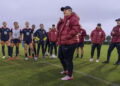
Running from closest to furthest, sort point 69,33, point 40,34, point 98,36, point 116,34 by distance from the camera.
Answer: point 69,33 < point 116,34 < point 98,36 < point 40,34

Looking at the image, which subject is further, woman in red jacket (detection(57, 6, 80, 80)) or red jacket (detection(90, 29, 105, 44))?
red jacket (detection(90, 29, 105, 44))

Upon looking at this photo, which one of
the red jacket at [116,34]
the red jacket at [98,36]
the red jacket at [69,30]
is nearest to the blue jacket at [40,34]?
the red jacket at [98,36]

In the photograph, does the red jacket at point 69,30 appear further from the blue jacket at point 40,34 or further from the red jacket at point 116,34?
the blue jacket at point 40,34

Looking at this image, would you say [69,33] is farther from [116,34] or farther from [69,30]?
[116,34]

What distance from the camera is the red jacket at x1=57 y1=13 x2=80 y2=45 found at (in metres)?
3.92

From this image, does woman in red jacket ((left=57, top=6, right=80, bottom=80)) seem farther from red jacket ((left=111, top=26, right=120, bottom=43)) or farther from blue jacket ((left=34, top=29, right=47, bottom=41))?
blue jacket ((left=34, top=29, right=47, bottom=41))

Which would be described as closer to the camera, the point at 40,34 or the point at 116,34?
the point at 116,34

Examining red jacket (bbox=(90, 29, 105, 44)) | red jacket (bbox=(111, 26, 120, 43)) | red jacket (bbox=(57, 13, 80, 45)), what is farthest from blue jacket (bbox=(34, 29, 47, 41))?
red jacket (bbox=(57, 13, 80, 45))

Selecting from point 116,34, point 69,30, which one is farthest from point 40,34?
point 69,30

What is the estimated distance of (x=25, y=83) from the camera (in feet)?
12.8

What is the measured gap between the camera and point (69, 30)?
4074 mm

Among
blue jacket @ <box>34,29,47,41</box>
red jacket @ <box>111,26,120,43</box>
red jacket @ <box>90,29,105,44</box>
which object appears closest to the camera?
red jacket @ <box>111,26,120,43</box>

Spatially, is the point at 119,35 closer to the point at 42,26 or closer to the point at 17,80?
the point at 42,26

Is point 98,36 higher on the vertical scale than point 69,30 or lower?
lower
